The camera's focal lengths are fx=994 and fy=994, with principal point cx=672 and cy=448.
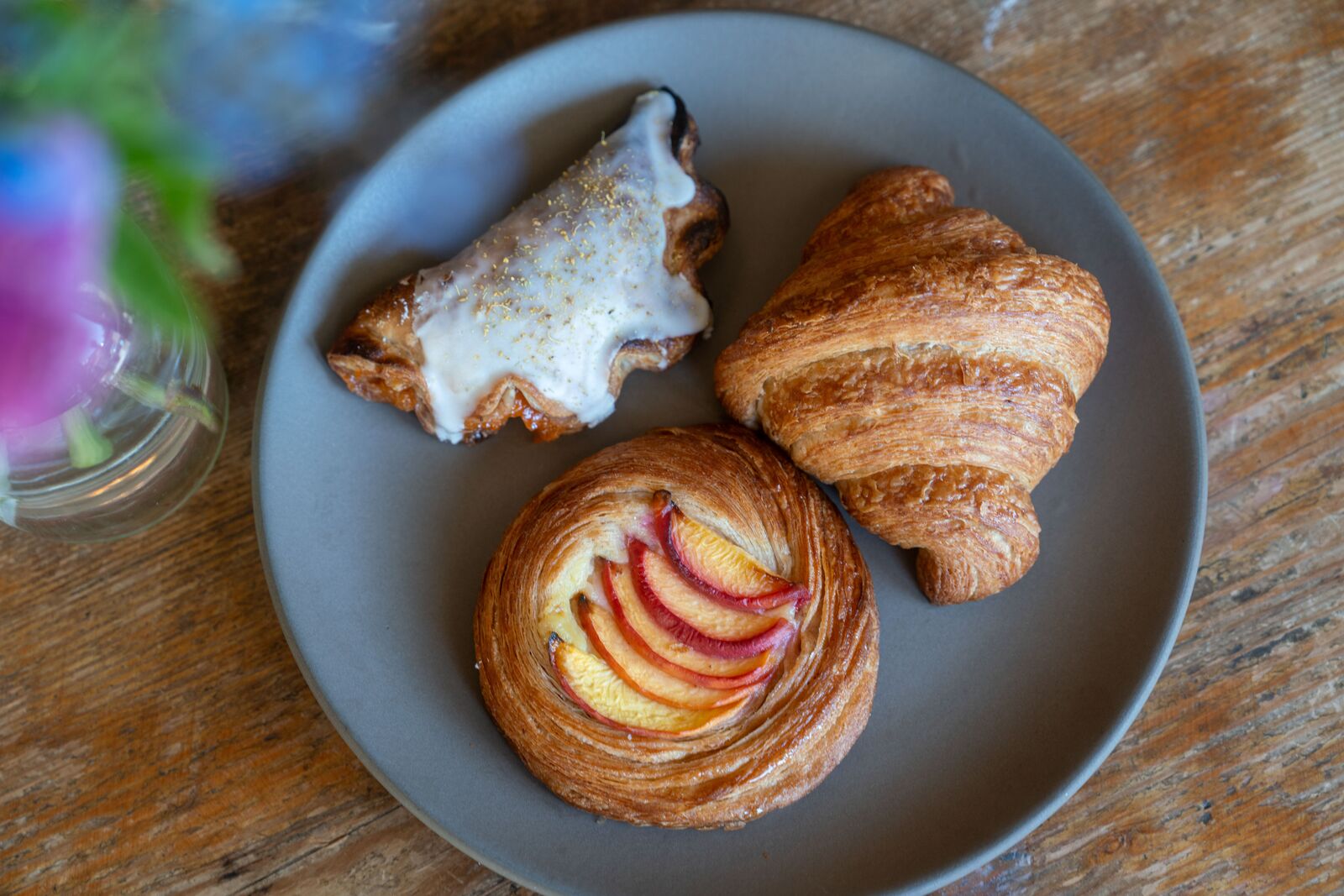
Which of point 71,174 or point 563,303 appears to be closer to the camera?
point 71,174

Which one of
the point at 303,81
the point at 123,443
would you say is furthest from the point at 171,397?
the point at 303,81

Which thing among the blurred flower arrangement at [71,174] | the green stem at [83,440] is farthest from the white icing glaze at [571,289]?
the blurred flower arrangement at [71,174]

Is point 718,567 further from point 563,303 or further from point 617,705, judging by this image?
point 563,303

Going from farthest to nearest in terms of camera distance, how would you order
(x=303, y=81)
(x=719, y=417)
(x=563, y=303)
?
1. (x=303, y=81)
2. (x=719, y=417)
3. (x=563, y=303)

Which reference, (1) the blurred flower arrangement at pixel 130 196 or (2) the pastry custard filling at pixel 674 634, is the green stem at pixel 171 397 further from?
(2) the pastry custard filling at pixel 674 634

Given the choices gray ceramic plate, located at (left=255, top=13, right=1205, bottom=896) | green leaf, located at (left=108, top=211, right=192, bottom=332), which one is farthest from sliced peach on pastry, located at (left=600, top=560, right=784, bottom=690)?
green leaf, located at (left=108, top=211, right=192, bottom=332)

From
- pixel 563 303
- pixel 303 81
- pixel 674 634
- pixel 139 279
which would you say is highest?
pixel 139 279

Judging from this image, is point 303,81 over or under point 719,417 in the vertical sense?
over
